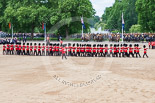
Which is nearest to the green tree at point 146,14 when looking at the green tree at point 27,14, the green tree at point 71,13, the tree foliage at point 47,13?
the tree foliage at point 47,13

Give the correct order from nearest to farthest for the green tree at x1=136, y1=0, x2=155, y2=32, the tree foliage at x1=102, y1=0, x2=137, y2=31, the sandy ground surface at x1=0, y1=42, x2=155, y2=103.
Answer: the sandy ground surface at x1=0, y1=42, x2=155, y2=103 < the green tree at x1=136, y1=0, x2=155, y2=32 < the tree foliage at x1=102, y1=0, x2=137, y2=31

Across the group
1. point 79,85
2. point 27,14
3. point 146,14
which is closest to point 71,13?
point 27,14

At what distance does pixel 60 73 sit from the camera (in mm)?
17141

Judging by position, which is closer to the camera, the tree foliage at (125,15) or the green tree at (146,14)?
the green tree at (146,14)

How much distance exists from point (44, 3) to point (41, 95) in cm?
5582

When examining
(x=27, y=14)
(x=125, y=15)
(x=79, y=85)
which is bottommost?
(x=79, y=85)

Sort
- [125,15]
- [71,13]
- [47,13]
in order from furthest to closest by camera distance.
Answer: [125,15]
[47,13]
[71,13]

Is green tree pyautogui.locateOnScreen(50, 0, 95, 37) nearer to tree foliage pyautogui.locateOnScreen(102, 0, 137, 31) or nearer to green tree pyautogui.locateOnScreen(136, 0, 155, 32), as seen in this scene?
green tree pyautogui.locateOnScreen(136, 0, 155, 32)

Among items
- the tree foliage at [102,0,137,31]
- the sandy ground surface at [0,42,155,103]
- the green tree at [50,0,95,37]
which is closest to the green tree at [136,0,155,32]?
the green tree at [50,0,95,37]

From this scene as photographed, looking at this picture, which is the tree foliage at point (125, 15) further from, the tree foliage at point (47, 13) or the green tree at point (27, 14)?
the green tree at point (27, 14)

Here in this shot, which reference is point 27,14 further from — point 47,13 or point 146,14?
point 146,14

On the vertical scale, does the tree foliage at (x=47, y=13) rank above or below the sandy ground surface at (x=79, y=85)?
above

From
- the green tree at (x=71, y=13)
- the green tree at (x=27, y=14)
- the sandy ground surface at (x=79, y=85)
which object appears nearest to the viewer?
the sandy ground surface at (x=79, y=85)

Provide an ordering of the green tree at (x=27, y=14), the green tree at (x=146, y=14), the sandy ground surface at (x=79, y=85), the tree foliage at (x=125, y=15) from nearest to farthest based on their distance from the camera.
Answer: the sandy ground surface at (x=79, y=85)
the green tree at (x=146, y=14)
the green tree at (x=27, y=14)
the tree foliage at (x=125, y=15)
